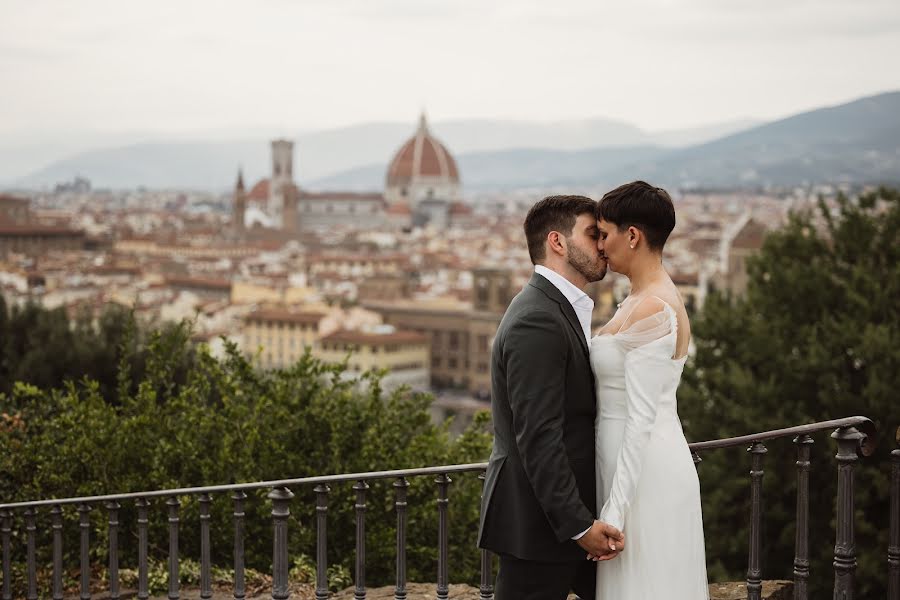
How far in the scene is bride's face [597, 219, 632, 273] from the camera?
2.71 meters

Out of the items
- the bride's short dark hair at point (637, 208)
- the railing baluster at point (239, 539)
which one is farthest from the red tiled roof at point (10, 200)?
the bride's short dark hair at point (637, 208)

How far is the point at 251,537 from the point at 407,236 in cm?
13513

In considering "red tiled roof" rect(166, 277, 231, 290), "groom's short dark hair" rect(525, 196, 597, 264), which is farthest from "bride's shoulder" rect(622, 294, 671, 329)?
"red tiled roof" rect(166, 277, 231, 290)

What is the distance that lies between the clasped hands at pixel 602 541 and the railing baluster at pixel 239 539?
Result: 4.43 feet

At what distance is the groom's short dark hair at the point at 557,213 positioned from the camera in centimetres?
274

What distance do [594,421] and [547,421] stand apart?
0.18 meters

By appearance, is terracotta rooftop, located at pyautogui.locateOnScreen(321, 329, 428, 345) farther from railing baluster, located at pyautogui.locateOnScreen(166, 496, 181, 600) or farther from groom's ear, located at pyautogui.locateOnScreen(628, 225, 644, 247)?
groom's ear, located at pyautogui.locateOnScreen(628, 225, 644, 247)

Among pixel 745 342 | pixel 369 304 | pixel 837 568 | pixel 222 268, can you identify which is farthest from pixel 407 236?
pixel 837 568

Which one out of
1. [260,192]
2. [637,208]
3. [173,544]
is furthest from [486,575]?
[260,192]

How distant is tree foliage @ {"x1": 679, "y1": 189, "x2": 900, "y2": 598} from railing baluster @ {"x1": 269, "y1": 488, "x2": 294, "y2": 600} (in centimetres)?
783

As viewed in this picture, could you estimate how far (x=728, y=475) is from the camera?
13.1 metres

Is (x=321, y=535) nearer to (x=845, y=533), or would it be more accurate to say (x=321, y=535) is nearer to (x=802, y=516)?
(x=802, y=516)

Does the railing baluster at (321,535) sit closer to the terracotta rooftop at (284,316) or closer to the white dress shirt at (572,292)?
the white dress shirt at (572,292)

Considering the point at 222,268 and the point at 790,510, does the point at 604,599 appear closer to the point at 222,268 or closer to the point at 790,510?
the point at 790,510
